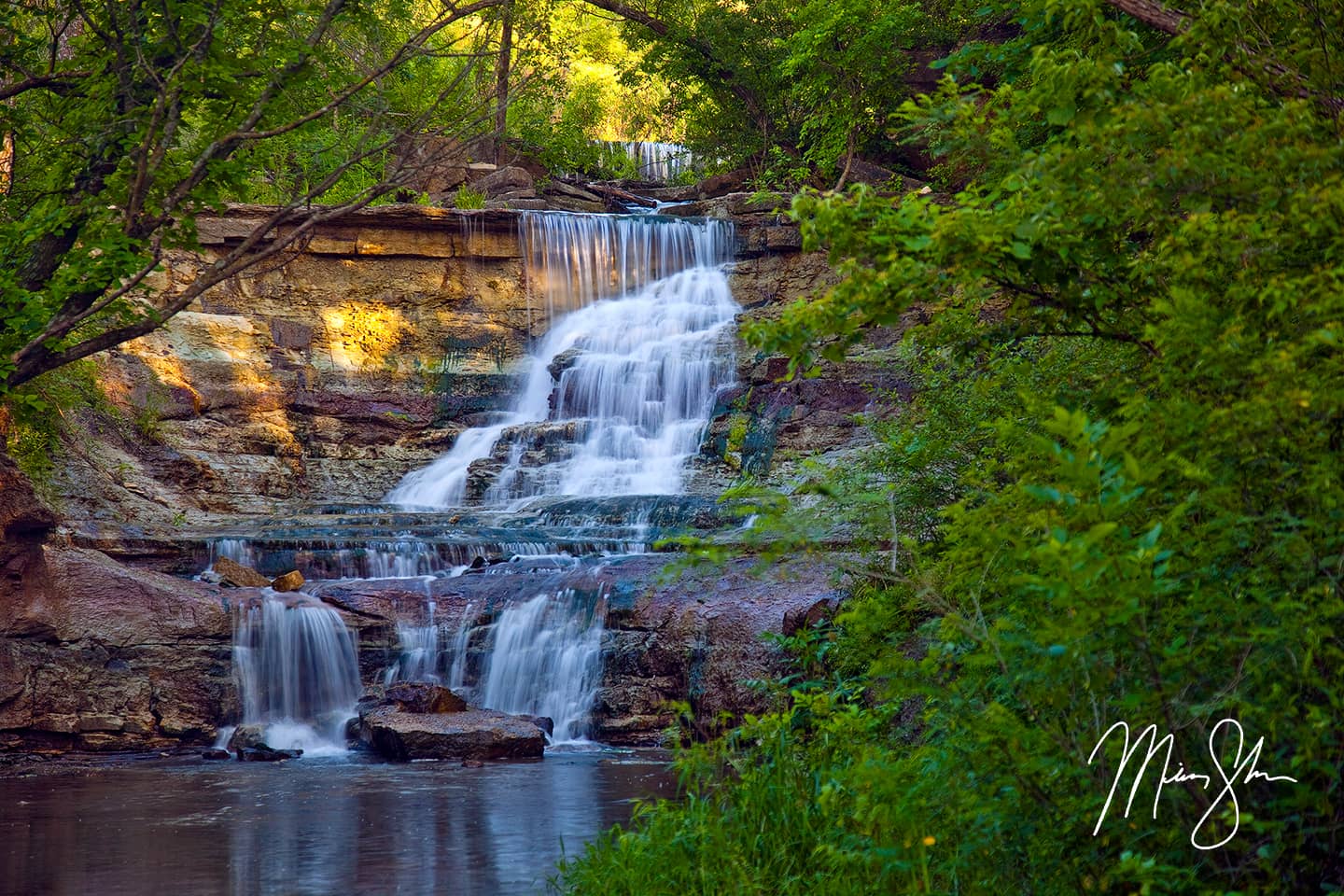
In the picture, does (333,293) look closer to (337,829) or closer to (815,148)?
(815,148)

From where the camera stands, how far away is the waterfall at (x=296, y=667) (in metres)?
13.2

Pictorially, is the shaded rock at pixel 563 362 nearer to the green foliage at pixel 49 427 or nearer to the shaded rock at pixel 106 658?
the green foliage at pixel 49 427

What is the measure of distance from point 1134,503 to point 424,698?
10112 millimetres

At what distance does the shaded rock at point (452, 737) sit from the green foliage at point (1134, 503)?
629cm

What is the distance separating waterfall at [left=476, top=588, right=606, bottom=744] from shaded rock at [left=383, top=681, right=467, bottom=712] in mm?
787

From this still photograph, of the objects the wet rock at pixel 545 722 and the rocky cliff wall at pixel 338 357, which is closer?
the wet rock at pixel 545 722

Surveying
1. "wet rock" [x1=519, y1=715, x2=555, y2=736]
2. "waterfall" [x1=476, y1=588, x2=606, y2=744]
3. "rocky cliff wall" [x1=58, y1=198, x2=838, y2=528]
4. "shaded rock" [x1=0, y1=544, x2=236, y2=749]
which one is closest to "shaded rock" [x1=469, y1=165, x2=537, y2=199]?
"rocky cliff wall" [x1=58, y1=198, x2=838, y2=528]

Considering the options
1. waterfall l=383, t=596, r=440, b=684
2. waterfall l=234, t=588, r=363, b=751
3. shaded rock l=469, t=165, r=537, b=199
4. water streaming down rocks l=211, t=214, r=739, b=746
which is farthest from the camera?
shaded rock l=469, t=165, r=537, b=199

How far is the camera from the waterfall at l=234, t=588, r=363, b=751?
1324cm

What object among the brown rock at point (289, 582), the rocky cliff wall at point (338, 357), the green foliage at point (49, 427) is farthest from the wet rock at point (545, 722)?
the rocky cliff wall at point (338, 357)

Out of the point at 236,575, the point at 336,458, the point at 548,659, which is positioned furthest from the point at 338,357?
the point at 548,659

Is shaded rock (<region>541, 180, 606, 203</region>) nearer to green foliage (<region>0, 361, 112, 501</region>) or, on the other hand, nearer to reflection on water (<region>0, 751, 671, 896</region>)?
green foliage (<region>0, 361, 112, 501</region>)
